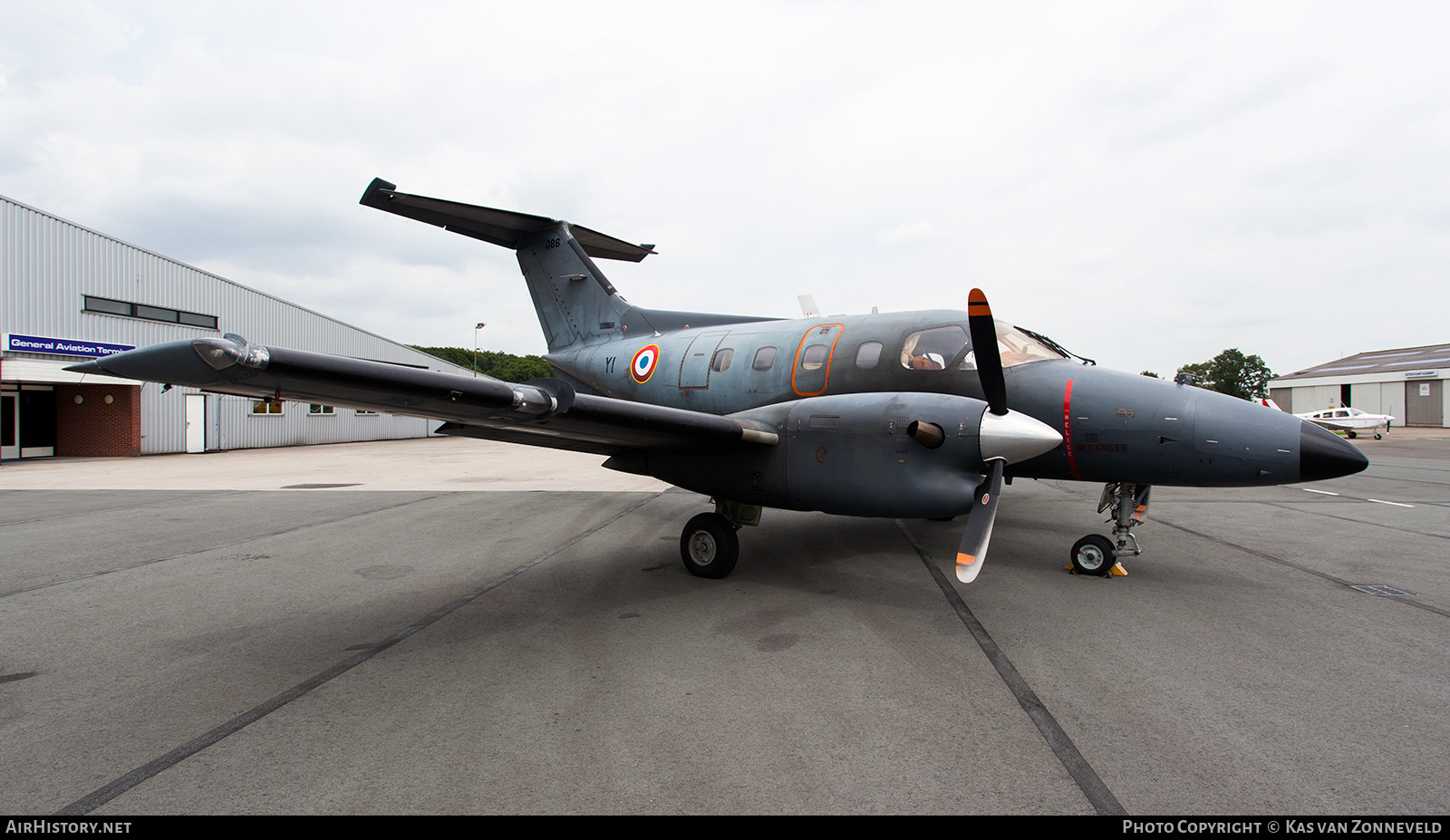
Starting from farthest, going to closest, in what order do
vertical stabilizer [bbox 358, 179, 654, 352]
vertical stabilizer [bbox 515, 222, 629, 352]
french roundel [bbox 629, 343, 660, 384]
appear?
vertical stabilizer [bbox 515, 222, 629, 352]
vertical stabilizer [bbox 358, 179, 654, 352]
french roundel [bbox 629, 343, 660, 384]

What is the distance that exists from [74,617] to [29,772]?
285cm

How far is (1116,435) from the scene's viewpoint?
5.43m

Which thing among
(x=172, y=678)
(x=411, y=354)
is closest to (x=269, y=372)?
(x=172, y=678)

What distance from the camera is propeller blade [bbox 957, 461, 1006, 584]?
4.24 m

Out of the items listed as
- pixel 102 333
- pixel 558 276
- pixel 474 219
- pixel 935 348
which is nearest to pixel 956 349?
pixel 935 348

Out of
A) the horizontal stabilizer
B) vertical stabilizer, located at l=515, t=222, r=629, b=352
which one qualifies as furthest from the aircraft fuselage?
the horizontal stabilizer

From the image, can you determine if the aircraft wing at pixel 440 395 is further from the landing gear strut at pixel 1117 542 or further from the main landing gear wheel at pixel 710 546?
the landing gear strut at pixel 1117 542

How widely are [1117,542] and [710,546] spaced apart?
386 centimetres

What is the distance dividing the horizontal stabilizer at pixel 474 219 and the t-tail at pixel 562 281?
0.01 meters

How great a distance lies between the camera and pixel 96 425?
20.0 m

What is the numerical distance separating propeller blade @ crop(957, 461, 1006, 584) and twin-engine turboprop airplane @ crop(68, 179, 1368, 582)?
0.05ft

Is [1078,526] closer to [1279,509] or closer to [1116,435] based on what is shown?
[1116,435]

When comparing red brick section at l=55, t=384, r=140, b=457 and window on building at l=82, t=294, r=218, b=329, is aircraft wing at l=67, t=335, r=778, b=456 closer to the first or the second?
window on building at l=82, t=294, r=218, b=329

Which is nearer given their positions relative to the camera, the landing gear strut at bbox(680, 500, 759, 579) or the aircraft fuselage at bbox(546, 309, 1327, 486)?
the aircraft fuselage at bbox(546, 309, 1327, 486)
